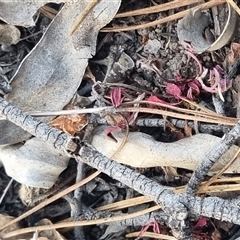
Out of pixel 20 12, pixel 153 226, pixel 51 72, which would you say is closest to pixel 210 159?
pixel 153 226

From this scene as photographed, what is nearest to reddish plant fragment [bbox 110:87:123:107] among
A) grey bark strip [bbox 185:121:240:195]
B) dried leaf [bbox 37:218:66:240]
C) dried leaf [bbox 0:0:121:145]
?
dried leaf [bbox 0:0:121:145]

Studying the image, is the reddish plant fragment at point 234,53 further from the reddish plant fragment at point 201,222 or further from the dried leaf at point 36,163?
the dried leaf at point 36,163

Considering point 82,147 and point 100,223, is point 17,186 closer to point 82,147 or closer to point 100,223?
point 100,223

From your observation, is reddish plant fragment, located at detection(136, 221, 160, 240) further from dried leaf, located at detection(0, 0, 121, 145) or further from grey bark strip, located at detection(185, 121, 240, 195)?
dried leaf, located at detection(0, 0, 121, 145)

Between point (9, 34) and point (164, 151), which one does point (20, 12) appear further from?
point (164, 151)

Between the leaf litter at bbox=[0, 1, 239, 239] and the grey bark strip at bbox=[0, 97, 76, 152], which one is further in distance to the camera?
the leaf litter at bbox=[0, 1, 239, 239]
